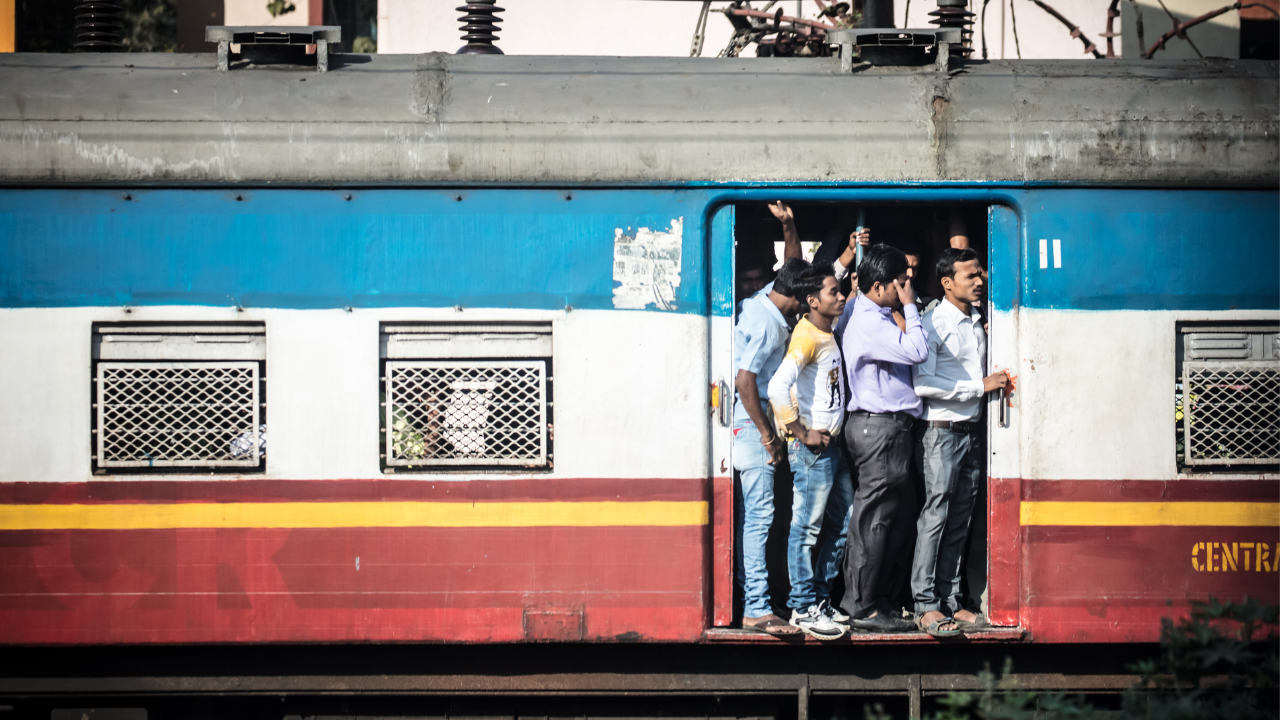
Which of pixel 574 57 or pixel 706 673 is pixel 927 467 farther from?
pixel 574 57

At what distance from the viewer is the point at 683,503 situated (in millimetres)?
3926

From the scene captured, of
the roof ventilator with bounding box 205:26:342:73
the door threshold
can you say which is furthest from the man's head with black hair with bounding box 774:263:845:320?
the roof ventilator with bounding box 205:26:342:73

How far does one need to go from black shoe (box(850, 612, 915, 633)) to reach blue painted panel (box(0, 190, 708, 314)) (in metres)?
1.45

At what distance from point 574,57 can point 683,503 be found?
6.53 feet

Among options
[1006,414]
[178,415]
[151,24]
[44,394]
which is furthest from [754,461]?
[151,24]

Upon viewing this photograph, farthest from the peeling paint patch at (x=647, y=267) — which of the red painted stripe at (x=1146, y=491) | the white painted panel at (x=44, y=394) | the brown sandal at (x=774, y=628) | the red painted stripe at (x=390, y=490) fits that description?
the white painted panel at (x=44, y=394)

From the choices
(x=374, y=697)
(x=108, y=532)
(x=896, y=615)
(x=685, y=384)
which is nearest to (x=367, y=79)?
(x=685, y=384)

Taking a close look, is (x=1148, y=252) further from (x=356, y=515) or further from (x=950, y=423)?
(x=356, y=515)

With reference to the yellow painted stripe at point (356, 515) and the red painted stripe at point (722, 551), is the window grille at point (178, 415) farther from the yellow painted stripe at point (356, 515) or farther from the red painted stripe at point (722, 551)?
the red painted stripe at point (722, 551)

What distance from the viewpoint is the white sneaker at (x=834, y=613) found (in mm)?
4039

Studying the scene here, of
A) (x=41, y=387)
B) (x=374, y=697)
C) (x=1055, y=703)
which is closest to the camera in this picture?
(x=1055, y=703)

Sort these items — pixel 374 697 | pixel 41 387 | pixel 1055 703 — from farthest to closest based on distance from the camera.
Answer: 1. pixel 374 697
2. pixel 41 387
3. pixel 1055 703

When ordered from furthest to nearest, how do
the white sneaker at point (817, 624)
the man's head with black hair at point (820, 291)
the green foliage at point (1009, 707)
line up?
the man's head with black hair at point (820, 291) → the white sneaker at point (817, 624) → the green foliage at point (1009, 707)

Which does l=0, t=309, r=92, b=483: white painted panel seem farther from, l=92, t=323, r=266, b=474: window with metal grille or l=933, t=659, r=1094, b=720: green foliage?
l=933, t=659, r=1094, b=720: green foliage
